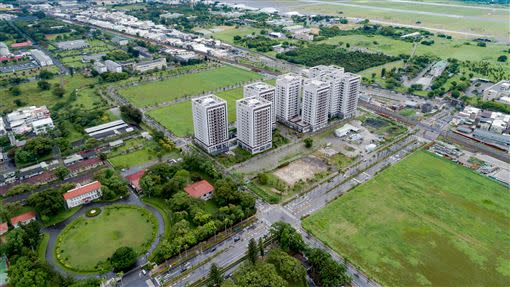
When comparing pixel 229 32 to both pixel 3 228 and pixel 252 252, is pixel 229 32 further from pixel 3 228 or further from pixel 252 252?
pixel 252 252

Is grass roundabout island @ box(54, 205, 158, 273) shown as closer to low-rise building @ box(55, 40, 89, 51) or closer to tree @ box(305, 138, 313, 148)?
tree @ box(305, 138, 313, 148)

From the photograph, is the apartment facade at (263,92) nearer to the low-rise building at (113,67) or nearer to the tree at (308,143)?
the tree at (308,143)

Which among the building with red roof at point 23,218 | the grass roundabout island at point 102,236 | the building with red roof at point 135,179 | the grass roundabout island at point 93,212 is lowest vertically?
the grass roundabout island at point 102,236

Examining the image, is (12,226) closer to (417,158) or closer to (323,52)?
(417,158)

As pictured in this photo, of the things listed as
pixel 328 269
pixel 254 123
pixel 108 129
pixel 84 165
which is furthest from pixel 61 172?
pixel 328 269

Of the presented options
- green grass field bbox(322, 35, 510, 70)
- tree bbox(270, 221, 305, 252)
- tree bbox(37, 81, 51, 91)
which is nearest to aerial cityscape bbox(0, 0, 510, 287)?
tree bbox(270, 221, 305, 252)

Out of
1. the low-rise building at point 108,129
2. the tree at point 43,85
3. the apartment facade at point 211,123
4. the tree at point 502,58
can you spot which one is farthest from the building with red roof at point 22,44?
the tree at point 502,58
